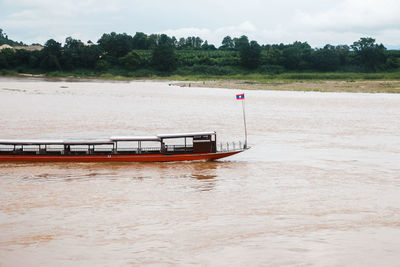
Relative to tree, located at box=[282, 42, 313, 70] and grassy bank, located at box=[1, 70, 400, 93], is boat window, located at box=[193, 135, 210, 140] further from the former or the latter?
tree, located at box=[282, 42, 313, 70]

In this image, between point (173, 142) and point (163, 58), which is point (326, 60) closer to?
point (163, 58)

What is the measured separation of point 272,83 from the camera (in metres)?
93.4

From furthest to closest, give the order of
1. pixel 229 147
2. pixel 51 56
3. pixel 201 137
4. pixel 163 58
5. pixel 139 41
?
pixel 139 41 < pixel 163 58 < pixel 51 56 < pixel 229 147 < pixel 201 137

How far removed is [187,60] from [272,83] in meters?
39.3

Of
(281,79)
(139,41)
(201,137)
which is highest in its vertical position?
(139,41)

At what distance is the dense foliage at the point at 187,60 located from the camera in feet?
376

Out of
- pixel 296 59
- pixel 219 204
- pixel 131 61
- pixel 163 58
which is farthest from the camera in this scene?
pixel 131 61

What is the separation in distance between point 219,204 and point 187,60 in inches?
4325

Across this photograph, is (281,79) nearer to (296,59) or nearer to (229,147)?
(296,59)

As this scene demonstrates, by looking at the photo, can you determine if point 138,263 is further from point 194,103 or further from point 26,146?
point 194,103

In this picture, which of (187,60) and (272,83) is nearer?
(272,83)

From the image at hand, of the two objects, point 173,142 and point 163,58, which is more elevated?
point 163,58

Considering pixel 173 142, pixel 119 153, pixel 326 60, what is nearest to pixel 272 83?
pixel 326 60

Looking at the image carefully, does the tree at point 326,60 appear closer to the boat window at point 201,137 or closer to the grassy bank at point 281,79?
the grassy bank at point 281,79
